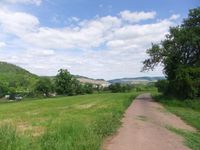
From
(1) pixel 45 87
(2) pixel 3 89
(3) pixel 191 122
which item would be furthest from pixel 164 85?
(2) pixel 3 89

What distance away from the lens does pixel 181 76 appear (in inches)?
1764

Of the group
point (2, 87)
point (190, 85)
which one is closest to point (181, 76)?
point (190, 85)

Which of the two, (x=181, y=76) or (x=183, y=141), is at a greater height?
(x=181, y=76)

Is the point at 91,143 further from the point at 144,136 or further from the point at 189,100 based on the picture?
the point at 189,100

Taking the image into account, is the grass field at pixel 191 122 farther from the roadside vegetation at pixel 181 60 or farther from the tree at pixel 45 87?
the tree at pixel 45 87

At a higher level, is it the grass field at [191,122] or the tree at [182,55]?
the tree at [182,55]

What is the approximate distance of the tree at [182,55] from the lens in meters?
44.8

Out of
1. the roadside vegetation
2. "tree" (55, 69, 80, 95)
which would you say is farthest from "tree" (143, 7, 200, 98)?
"tree" (55, 69, 80, 95)

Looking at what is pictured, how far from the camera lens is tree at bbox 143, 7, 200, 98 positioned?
44781 millimetres

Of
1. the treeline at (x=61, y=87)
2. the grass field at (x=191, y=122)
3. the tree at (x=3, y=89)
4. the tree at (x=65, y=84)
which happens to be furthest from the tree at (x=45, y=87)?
the grass field at (x=191, y=122)

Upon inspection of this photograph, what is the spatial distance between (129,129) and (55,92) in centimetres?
10683

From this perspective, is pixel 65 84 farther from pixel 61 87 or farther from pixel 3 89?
pixel 3 89

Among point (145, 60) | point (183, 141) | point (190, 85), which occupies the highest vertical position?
point (145, 60)

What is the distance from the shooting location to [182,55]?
49.3m
